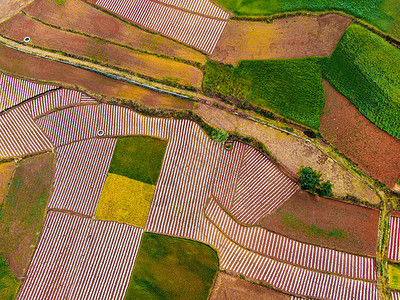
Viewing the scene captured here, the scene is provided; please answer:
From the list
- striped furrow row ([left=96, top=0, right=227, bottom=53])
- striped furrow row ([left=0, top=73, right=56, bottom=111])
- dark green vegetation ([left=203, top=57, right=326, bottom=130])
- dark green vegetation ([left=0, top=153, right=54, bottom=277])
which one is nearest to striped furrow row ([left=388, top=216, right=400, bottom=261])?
dark green vegetation ([left=203, top=57, right=326, bottom=130])

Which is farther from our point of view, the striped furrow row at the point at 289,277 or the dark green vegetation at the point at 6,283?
the dark green vegetation at the point at 6,283

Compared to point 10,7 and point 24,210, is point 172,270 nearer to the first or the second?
point 24,210

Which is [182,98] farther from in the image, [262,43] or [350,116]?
[350,116]

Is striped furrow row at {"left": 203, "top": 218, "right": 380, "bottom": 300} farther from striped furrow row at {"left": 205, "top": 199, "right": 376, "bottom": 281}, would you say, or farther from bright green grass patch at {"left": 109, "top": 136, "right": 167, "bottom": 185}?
bright green grass patch at {"left": 109, "top": 136, "right": 167, "bottom": 185}

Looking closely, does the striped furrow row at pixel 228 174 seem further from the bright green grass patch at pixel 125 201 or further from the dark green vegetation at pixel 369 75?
the dark green vegetation at pixel 369 75

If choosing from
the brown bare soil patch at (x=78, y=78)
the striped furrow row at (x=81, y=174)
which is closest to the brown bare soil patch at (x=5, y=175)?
the striped furrow row at (x=81, y=174)

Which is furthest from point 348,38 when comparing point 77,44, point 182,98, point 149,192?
point 77,44
